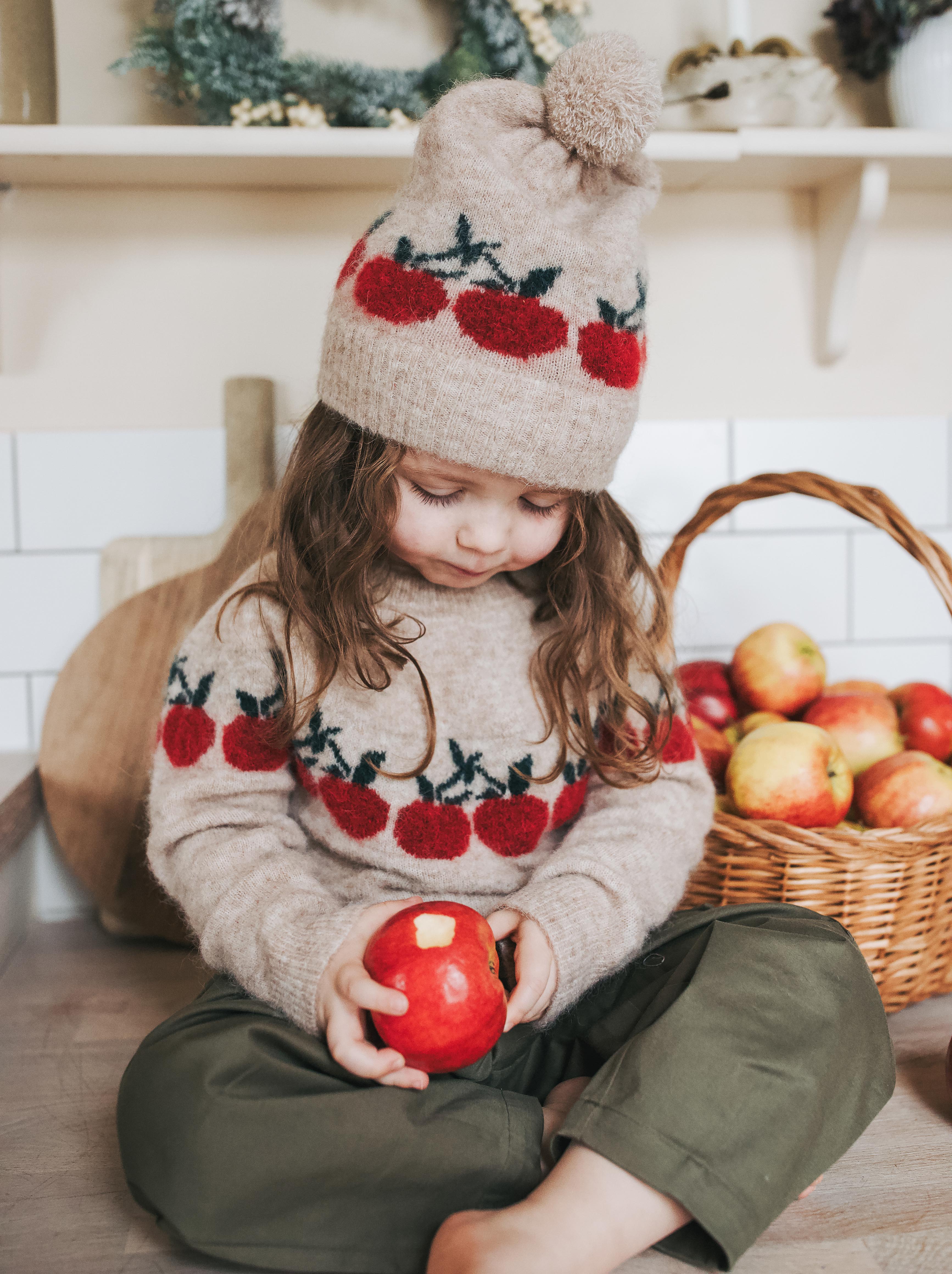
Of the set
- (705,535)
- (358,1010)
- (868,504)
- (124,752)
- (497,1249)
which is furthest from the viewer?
(705,535)

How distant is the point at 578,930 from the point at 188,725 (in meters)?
0.34

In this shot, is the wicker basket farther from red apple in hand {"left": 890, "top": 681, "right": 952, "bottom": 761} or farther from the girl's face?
the girl's face

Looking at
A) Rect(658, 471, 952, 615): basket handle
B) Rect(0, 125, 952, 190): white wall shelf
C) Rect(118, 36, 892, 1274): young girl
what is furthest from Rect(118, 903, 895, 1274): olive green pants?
Rect(0, 125, 952, 190): white wall shelf

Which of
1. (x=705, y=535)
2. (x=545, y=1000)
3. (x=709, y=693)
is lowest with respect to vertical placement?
(x=545, y=1000)

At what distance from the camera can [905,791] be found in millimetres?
953

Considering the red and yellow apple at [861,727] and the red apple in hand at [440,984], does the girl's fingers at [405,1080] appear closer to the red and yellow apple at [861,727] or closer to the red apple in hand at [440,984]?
the red apple in hand at [440,984]

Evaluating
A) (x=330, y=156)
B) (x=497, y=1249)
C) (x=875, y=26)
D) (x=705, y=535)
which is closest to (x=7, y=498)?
(x=330, y=156)

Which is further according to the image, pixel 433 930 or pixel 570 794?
pixel 570 794

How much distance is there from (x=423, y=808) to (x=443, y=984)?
21 centimetres

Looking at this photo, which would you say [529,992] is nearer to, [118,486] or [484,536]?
[484,536]

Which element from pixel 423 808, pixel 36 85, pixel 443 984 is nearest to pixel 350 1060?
A: pixel 443 984

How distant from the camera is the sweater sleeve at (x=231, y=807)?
2.44 feet

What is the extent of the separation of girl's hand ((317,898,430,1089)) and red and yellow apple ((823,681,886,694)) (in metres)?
0.66

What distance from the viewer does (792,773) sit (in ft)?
3.07
